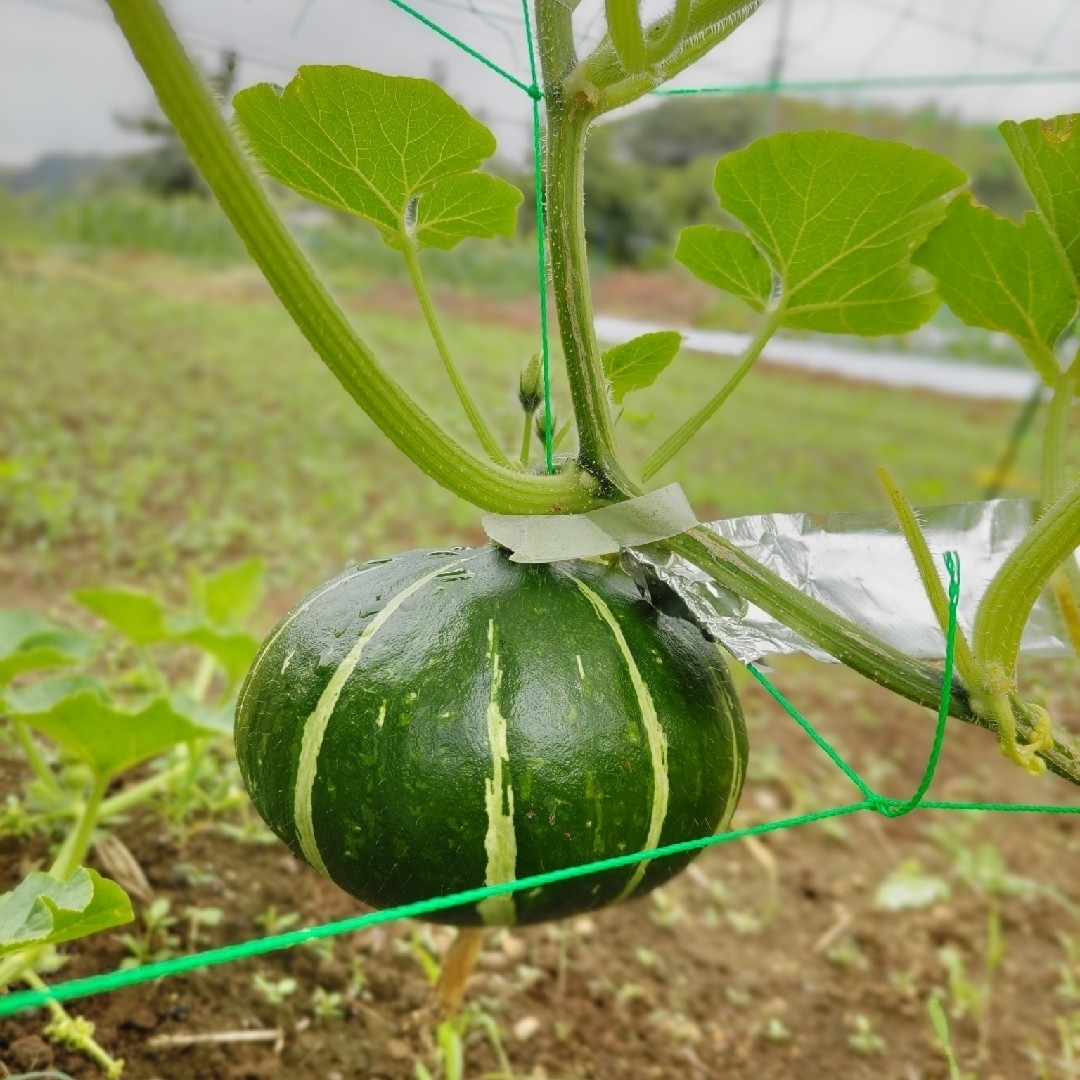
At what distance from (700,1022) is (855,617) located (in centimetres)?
93

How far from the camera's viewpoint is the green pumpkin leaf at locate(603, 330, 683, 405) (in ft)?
4.33

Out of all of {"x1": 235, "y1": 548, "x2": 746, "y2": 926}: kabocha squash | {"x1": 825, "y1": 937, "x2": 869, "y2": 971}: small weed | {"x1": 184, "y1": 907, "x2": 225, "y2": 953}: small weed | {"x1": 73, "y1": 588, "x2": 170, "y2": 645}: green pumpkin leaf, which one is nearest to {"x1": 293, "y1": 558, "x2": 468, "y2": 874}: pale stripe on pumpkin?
{"x1": 235, "y1": 548, "x2": 746, "y2": 926}: kabocha squash

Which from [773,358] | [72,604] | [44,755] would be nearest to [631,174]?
[773,358]

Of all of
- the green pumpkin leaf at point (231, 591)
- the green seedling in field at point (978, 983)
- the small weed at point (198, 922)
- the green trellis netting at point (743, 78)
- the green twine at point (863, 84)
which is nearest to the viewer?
the green trellis netting at point (743, 78)

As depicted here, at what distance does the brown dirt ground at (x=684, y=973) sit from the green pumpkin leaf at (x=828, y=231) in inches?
44.9

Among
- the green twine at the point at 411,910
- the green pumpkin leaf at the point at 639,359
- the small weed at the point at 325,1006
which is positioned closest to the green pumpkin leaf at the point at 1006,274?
the green pumpkin leaf at the point at 639,359

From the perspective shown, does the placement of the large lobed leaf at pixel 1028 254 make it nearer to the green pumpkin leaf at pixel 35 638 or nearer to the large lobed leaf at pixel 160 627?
the large lobed leaf at pixel 160 627

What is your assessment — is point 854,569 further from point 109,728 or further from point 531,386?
point 109,728

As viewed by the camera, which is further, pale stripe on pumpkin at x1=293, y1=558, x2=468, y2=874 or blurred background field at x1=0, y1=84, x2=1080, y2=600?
blurred background field at x1=0, y1=84, x2=1080, y2=600

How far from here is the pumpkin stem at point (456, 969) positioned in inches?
55.7

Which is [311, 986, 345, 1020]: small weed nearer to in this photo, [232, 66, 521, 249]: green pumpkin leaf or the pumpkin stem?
the pumpkin stem

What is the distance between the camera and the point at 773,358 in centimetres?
981

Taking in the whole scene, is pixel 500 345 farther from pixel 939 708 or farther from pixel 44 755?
pixel 939 708

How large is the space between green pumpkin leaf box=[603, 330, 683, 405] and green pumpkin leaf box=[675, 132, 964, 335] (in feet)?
0.41
